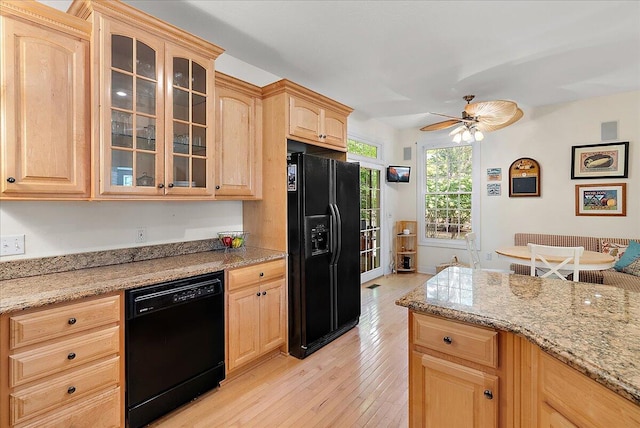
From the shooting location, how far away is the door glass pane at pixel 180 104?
7.14 feet

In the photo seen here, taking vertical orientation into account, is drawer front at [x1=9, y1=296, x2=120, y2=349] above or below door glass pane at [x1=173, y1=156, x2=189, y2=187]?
below

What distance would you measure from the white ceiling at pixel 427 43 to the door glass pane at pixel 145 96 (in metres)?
0.66

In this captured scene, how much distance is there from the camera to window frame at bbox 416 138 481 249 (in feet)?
17.3

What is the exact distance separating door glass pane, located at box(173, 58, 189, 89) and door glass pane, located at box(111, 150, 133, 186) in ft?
2.04

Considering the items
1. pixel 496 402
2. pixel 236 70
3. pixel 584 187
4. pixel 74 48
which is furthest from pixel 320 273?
pixel 584 187

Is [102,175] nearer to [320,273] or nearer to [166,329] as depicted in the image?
[166,329]

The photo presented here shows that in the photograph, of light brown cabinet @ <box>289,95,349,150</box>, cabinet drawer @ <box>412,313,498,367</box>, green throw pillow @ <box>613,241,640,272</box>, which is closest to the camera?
cabinet drawer @ <box>412,313,498,367</box>

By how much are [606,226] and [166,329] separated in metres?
5.37

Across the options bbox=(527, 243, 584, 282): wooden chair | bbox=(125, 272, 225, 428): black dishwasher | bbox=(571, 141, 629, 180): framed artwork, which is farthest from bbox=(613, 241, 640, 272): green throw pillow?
bbox=(125, 272, 225, 428): black dishwasher

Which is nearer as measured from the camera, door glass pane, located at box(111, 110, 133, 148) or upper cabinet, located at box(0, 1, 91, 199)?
upper cabinet, located at box(0, 1, 91, 199)

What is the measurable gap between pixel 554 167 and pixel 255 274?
15.2 ft

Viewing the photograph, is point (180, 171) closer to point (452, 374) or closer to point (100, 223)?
point (100, 223)

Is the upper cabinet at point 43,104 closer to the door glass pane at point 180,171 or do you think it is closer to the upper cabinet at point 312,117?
the door glass pane at point 180,171

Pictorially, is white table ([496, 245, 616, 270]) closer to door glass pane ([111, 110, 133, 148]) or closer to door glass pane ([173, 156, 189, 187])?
door glass pane ([173, 156, 189, 187])
